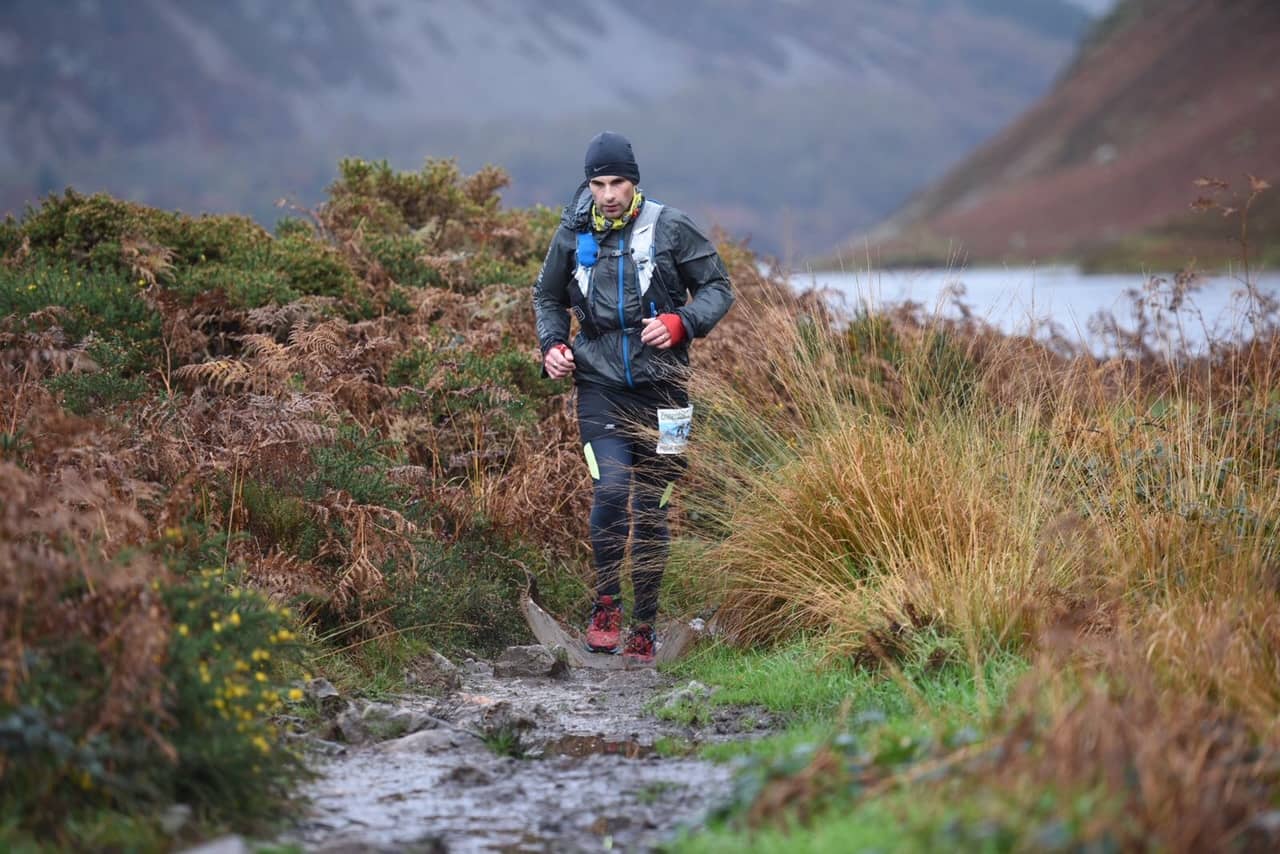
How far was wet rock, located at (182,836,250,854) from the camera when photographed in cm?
360

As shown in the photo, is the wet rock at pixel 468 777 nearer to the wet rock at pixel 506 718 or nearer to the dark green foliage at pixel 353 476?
the wet rock at pixel 506 718

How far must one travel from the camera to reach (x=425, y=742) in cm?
528

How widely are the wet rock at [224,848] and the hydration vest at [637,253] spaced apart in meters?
3.56

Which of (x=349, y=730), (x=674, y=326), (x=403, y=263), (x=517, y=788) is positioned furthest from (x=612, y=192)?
(x=403, y=263)

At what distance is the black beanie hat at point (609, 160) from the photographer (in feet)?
21.5

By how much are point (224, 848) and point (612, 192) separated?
149 inches

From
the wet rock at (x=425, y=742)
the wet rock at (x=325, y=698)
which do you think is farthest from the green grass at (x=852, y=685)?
the wet rock at (x=325, y=698)

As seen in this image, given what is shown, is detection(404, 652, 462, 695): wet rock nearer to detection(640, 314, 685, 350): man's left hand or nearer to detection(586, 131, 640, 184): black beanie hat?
detection(640, 314, 685, 350): man's left hand

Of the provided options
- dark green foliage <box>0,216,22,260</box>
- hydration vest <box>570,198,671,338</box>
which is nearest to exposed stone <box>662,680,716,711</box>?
hydration vest <box>570,198,671,338</box>

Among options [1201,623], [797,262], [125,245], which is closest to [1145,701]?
[1201,623]

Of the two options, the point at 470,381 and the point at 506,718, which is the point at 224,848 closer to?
Answer: the point at 506,718

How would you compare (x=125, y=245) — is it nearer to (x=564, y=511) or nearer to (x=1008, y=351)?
(x=564, y=511)

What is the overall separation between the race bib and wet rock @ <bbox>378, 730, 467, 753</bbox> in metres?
1.92

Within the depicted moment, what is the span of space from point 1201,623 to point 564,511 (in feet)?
14.0
